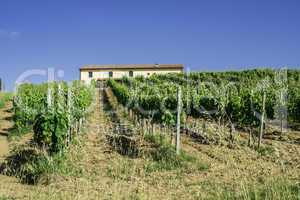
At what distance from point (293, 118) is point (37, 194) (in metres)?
10.8

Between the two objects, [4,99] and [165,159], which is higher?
[4,99]

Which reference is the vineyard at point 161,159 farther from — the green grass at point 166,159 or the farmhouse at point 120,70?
the farmhouse at point 120,70

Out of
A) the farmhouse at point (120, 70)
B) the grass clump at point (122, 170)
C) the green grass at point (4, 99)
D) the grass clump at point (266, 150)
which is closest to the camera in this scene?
the grass clump at point (122, 170)

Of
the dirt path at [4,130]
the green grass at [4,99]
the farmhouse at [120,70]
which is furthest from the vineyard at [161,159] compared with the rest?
the farmhouse at [120,70]

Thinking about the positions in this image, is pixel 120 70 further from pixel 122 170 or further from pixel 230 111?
pixel 122 170

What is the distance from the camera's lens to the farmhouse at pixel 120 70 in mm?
63625

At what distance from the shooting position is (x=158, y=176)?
7.99 metres

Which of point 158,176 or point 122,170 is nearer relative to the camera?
point 158,176

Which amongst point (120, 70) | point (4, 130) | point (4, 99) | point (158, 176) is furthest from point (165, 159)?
point (120, 70)

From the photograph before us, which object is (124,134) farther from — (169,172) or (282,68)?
(282,68)

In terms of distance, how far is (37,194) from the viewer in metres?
6.78

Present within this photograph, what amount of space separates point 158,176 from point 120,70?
2259 inches

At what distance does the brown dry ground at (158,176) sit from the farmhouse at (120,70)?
5284 centimetres

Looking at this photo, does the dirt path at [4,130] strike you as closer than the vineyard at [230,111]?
Yes
